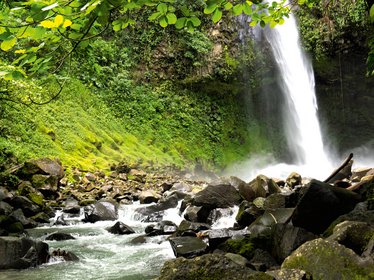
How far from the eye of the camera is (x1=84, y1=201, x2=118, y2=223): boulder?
1024cm

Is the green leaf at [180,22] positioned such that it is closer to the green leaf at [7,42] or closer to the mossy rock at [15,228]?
the green leaf at [7,42]

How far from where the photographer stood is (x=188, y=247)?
20.1ft

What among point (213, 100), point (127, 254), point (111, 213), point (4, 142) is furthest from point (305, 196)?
point (213, 100)

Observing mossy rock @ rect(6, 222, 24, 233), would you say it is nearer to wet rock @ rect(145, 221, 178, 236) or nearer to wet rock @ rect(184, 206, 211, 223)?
wet rock @ rect(145, 221, 178, 236)

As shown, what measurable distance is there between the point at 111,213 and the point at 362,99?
2300cm

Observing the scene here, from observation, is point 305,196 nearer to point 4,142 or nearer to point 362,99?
point 4,142

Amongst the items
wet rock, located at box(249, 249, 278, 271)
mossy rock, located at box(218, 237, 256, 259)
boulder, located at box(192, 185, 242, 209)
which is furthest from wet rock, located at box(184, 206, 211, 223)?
wet rock, located at box(249, 249, 278, 271)

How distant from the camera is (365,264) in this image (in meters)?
3.15

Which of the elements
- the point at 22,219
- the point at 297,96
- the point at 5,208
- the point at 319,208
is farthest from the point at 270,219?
the point at 297,96

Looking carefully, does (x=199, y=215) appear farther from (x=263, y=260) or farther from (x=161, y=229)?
(x=263, y=260)

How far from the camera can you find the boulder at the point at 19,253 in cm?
567

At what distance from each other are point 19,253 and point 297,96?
2484cm

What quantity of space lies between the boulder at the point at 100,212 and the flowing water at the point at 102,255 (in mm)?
307

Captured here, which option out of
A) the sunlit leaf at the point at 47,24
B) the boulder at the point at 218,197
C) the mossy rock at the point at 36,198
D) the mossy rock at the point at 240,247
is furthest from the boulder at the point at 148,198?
the sunlit leaf at the point at 47,24
